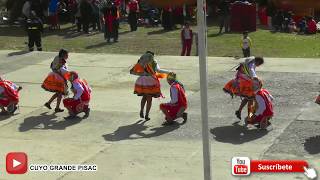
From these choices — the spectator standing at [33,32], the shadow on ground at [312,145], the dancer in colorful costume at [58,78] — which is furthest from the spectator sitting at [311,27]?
the shadow on ground at [312,145]

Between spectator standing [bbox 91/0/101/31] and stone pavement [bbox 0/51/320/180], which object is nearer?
stone pavement [bbox 0/51/320/180]

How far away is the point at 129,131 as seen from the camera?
12.4m

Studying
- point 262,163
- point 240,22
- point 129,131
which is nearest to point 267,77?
point 129,131

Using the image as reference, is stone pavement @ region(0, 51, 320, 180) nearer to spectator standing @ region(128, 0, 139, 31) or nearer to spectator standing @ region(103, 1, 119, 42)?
spectator standing @ region(103, 1, 119, 42)

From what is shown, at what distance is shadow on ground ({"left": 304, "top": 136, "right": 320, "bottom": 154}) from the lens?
1062cm

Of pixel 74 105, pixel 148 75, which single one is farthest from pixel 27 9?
pixel 148 75

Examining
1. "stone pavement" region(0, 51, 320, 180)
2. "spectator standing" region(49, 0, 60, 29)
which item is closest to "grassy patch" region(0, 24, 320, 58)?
"spectator standing" region(49, 0, 60, 29)

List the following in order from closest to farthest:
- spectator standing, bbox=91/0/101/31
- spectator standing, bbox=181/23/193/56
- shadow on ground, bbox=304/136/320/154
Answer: shadow on ground, bbox=304/136/320/154, spectator standing, bbox=181/23/193/56, spectator standing, bbox=91/0/101/31

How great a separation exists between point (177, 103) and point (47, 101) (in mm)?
3953

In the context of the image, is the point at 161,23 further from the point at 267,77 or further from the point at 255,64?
the point at 255,64

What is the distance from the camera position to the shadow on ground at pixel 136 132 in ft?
39.3

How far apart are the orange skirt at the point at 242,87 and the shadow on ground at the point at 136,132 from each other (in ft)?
4.33

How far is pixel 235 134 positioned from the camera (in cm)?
1194

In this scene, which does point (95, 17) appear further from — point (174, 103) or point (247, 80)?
point (247, 80)
